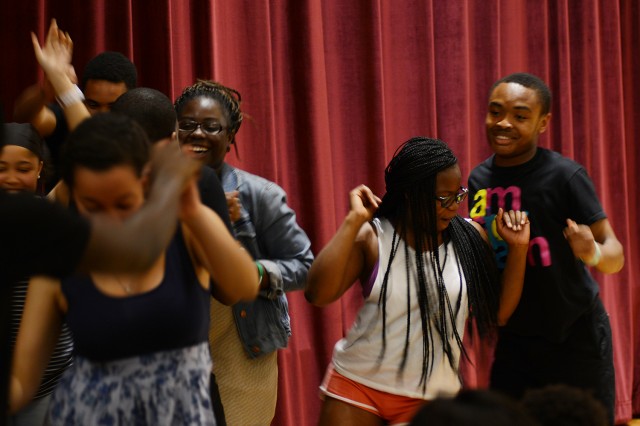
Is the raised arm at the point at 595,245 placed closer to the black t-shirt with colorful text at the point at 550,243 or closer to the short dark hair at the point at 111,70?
the black t-shirt with colorful text at the point at 550,243

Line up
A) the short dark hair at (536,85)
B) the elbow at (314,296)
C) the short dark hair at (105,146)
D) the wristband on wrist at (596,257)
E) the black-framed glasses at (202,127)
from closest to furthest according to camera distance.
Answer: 1. the short dark hair at (105,146)
2. the elbow at (314,296)
3. the black-framed glasses at (202,127)
4. the wristband on wrist at (596,257)
5. the short dark hair at (536,85)

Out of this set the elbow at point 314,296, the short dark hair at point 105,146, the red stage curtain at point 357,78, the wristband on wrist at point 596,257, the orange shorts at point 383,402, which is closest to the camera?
the short dark hair at point 105,146

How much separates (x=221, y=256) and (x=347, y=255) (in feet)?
2.67

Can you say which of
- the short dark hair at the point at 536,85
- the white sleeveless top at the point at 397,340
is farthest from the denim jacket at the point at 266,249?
the short dark hair at the point at 536,85

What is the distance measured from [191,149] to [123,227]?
1.12 metres

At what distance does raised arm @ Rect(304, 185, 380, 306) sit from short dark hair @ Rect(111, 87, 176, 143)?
0.61 meters

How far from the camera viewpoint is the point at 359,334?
2.71 meters

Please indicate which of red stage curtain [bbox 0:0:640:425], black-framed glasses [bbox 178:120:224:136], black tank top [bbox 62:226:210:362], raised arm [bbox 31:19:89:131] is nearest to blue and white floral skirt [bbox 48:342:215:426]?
black tank top [bbox 62:226:210:362]

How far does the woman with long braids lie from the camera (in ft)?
8.59

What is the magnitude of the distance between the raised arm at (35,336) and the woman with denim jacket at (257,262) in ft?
2.71

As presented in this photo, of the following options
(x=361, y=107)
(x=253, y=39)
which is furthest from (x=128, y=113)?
(x=361, y=107)

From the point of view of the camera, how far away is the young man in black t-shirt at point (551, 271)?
10.4 feet

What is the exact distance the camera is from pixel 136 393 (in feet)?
6.08

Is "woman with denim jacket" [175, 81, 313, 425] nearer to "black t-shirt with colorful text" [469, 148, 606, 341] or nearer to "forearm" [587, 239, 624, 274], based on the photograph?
"black t-shirt with colorful text" [469, 148, 606, 341]
